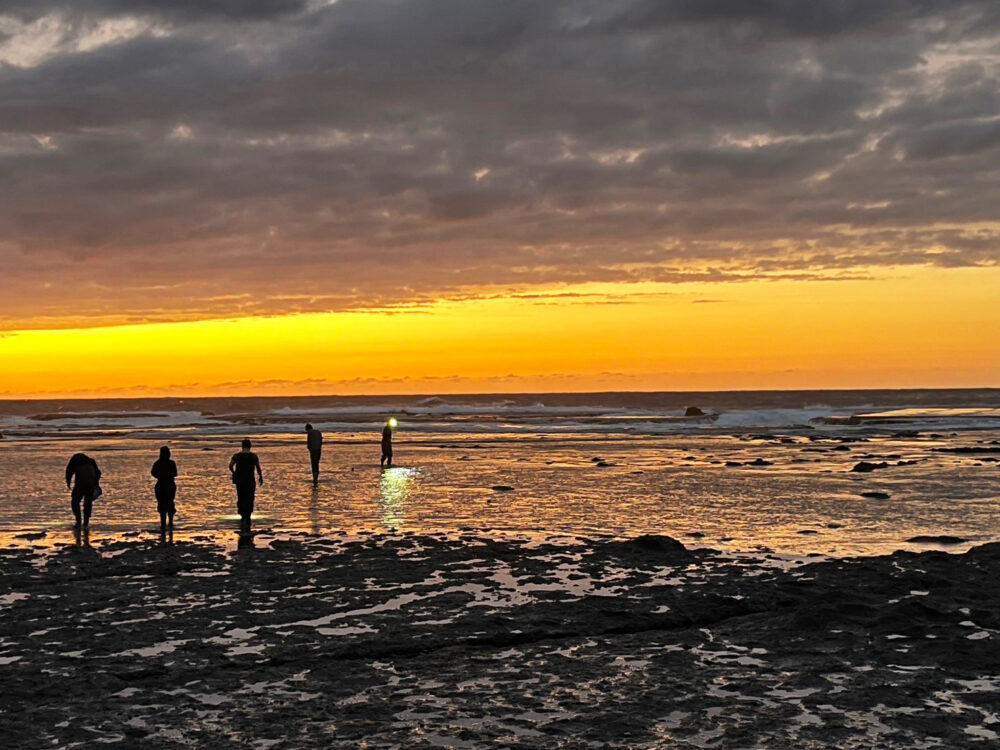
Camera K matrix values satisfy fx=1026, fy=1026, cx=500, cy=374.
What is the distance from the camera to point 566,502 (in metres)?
29.5

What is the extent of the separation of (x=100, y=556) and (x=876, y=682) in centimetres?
1460

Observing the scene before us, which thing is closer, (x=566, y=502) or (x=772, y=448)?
(x=566, y=502)

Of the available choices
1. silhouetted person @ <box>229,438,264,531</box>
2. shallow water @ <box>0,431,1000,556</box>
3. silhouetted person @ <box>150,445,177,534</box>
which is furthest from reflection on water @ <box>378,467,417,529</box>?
silhouetted person @ <box>150,445,177,534</box>

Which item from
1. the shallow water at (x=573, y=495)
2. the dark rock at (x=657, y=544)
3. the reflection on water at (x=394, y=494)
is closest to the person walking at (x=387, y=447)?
the shallow water at (x=573, y=495)

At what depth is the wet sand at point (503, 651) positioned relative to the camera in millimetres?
9391

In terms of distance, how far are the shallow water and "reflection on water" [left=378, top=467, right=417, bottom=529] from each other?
6cm

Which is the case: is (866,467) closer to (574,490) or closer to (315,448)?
(574,490)

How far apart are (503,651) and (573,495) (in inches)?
767

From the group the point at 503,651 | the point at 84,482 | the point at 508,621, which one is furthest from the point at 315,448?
the point at 503,651

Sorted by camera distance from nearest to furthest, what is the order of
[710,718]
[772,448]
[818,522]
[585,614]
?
[710,718], [585,614], [818,522], [772,448]

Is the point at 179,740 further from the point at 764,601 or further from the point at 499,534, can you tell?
the point at 499,534

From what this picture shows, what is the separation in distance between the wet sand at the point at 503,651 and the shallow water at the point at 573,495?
Answer: 450 centimetres

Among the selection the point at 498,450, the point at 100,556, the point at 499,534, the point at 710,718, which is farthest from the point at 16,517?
the point at 498,450

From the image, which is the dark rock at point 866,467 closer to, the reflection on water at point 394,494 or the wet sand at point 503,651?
the reflection on water at point 394,494
